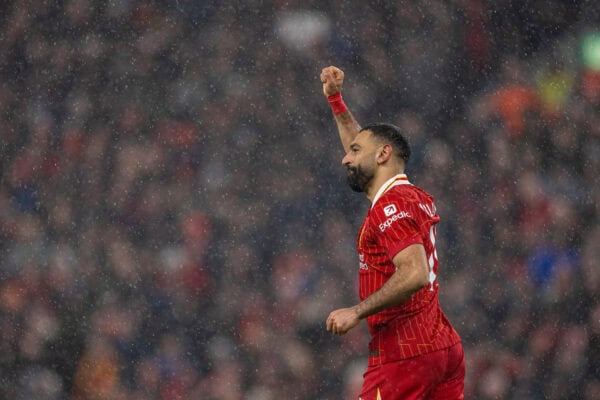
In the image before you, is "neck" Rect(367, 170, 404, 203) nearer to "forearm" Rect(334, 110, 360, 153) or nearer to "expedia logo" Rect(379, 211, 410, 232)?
"expedia logo" Rect(379, 211, 410, 232)

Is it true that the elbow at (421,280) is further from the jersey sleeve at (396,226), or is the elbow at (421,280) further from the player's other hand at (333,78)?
the player's other hand at (333,78)

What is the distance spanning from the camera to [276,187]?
4316 mm

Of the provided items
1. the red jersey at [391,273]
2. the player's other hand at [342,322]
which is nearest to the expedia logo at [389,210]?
the red jersey at [391,273]

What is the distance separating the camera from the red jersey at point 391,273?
2.07 meters

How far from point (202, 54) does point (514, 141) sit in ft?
5.39

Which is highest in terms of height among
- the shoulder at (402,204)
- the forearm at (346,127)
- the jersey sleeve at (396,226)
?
the forearm at (346,127)

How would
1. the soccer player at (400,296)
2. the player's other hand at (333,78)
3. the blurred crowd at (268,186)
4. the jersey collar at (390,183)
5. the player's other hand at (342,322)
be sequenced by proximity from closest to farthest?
the player's other hand at (342,322) → the soccer player at (400,296) → the jersey collar at (390,183) → the player's other hand at (333,78) → the blurred crowd at (268,186)

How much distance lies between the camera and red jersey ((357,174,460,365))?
2.07 metres

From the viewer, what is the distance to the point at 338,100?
2648 millimetres

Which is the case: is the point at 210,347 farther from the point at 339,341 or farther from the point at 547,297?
the point at 547,297

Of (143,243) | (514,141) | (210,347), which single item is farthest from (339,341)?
(514,141)

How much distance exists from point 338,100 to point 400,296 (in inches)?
34.2

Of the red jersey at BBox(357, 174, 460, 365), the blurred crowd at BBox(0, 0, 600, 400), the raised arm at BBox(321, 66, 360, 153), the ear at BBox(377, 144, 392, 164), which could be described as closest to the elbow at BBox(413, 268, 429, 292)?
the red jersey at BBox(357, 174, 460, 365)

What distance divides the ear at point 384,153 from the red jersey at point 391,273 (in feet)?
0.25
